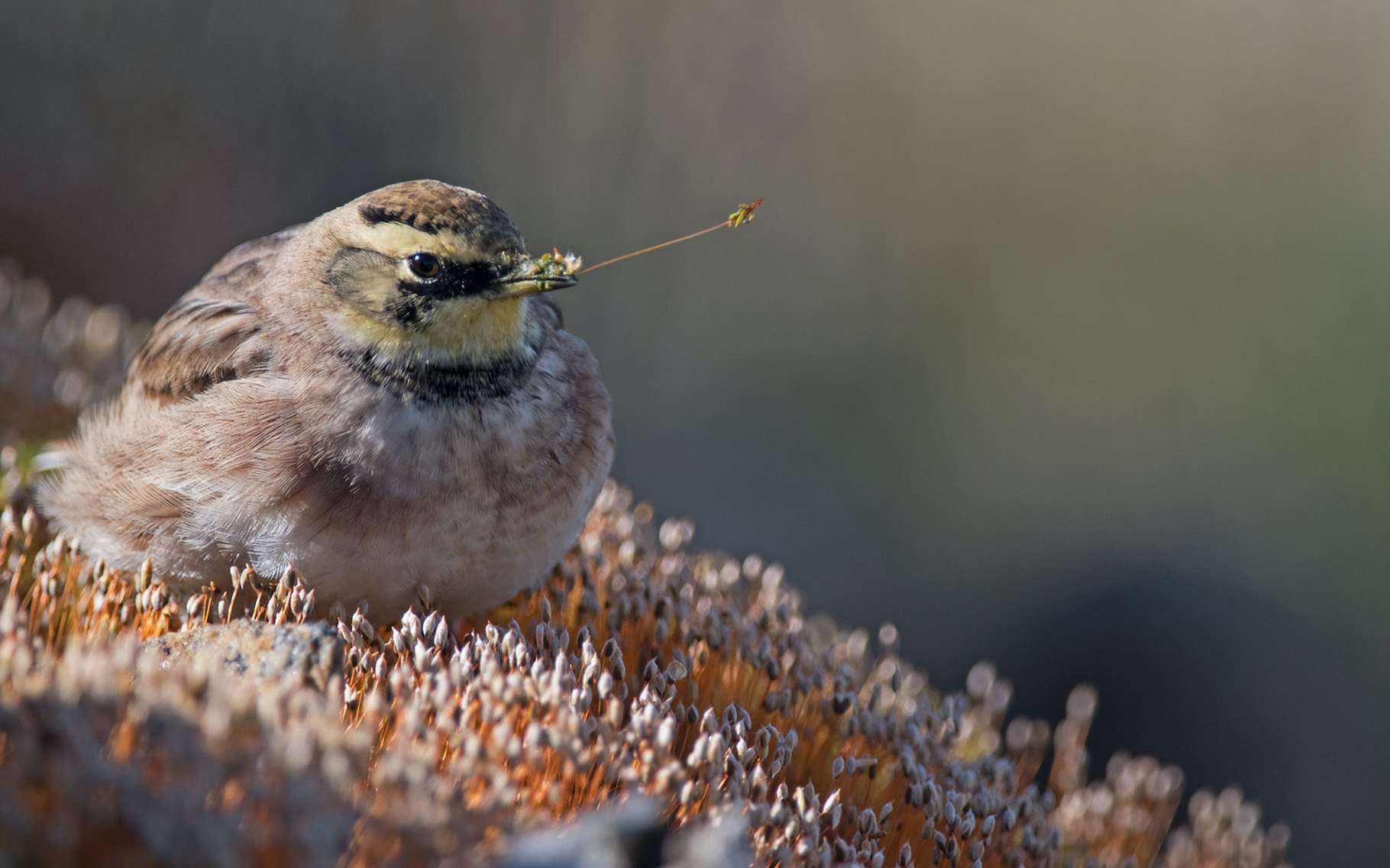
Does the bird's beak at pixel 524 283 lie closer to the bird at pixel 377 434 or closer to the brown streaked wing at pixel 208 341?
the bird at pixel 377 434

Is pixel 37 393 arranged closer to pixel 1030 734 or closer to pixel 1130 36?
pixel 1030 734

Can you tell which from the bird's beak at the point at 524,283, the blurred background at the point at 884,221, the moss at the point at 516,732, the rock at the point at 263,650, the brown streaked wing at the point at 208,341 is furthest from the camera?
the blurred background at the point at 884,221

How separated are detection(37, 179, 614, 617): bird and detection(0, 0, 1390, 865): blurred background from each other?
412 cm

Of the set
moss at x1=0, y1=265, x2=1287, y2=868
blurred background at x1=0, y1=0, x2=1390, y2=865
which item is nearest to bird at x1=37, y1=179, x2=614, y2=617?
moss at x1=0, y1=265, x2=1287, y2=868

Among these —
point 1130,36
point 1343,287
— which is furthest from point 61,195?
point 1343,287

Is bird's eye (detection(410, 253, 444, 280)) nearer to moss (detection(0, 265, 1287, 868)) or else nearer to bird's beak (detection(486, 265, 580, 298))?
bird's beak (detection(486, 265, 580, 298))

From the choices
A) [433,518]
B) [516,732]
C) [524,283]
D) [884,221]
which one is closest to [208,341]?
[433,518]

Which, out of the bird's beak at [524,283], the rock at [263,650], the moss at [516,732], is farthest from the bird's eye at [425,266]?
the rock at [263,650]

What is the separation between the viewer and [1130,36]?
9469 millimetres

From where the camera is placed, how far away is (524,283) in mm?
3658

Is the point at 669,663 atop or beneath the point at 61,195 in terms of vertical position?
beneath

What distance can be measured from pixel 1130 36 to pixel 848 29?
223cm

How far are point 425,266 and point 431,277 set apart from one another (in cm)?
4

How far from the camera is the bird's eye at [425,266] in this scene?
12.1 ft
